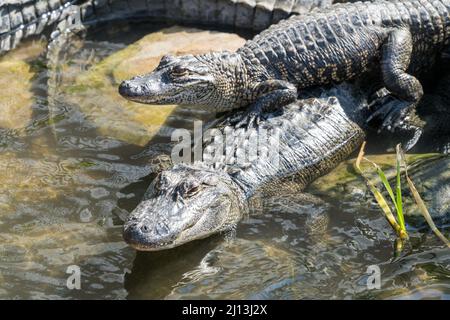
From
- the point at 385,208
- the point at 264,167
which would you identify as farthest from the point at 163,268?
the point at 385,208

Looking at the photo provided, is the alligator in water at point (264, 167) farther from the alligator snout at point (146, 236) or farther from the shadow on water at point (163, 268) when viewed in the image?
the shadow on water at point (163, 268)

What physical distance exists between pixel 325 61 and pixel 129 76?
1.72 meters

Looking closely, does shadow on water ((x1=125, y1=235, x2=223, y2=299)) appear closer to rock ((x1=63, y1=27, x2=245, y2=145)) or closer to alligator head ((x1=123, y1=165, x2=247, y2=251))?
alligator head ((x1=123, y1=165, x2=247, y2=251))

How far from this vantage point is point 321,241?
4523 millimetres

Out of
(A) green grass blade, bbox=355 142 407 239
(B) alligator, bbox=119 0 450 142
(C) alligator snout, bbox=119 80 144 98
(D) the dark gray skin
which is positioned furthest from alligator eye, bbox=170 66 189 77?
(A) green grass blade, bbox=355 142 407 239

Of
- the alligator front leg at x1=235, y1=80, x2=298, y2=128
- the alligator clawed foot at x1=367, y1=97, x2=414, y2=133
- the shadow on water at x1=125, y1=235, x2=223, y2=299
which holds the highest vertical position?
the alligator front leg at x1=235, y1=80, x2=298, y2=128

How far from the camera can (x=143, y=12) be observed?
24.3 feet

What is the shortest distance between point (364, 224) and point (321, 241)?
1.06 feet

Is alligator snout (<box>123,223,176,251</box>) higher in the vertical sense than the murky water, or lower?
higher

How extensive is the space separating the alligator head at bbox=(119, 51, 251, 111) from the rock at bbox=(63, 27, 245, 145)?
0.39 metres

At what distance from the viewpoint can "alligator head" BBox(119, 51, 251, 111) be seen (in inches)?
208

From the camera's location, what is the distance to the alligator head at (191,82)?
17.4 ft
